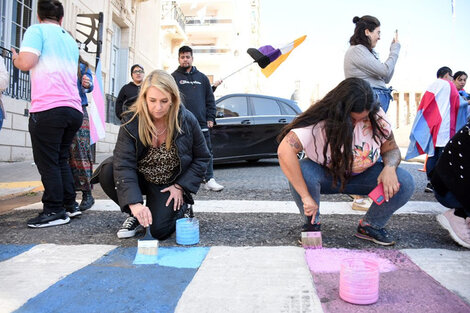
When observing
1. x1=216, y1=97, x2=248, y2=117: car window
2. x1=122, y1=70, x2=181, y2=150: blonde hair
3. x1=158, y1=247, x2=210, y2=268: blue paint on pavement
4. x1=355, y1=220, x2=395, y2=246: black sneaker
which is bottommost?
x1=158, y1=247, x2=210, y2=268: blue paint on pavement

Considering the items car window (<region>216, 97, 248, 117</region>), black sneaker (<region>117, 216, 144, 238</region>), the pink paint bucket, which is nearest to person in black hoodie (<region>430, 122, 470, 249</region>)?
the pink paint bucket

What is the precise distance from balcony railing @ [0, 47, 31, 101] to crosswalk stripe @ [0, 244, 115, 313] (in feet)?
21.2

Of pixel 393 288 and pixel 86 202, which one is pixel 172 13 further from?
pixel 393 288

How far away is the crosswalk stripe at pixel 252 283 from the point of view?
1.62 metres

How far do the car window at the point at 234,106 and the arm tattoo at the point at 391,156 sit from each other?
5063 millimetres

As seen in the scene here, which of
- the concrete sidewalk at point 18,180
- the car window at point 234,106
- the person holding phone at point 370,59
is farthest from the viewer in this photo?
the car window at point 234,106

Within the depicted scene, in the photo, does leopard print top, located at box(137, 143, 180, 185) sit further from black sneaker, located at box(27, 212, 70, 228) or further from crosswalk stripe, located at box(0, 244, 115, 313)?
black sneaker, located at box(27, 212, 70, 228)

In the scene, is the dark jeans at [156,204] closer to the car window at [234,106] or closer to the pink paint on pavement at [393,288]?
the pink paint on pavement at [393,288]

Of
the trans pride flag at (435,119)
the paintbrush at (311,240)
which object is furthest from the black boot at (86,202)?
the trans pride flag at (435,119)

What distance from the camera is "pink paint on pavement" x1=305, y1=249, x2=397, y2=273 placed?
82.9 inches

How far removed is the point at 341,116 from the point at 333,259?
33.6 inches

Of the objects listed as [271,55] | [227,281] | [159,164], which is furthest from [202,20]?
[227,281]

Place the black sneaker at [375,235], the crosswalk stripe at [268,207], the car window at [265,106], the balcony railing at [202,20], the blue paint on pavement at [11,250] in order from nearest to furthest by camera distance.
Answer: the blue paint on pavement at [11,250], the black sneaker at [375,235], the crosswalk stripe at [268,207], the car window at [265,106], the balcony railing at [202,20]

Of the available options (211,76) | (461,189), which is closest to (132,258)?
(461,189)
